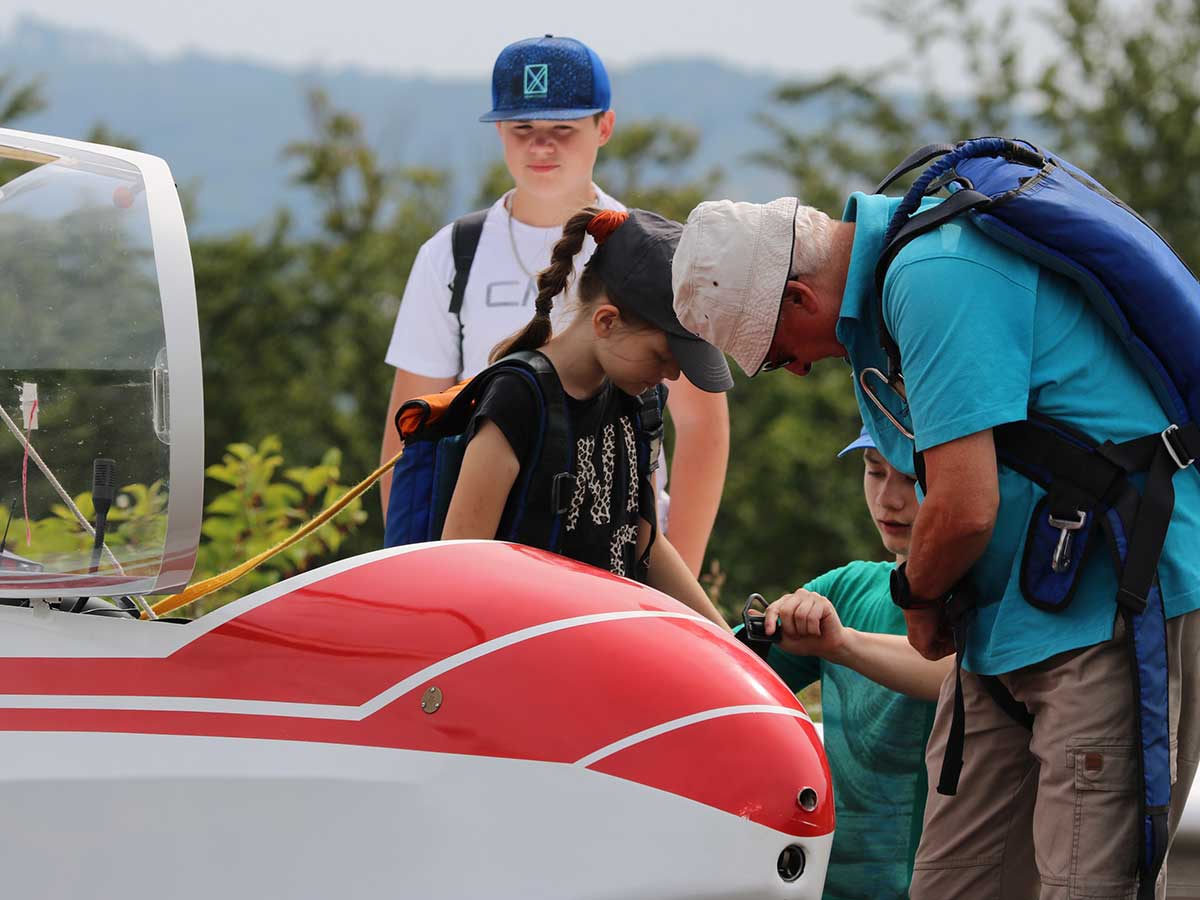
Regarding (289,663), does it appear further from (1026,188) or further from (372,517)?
(372,517)

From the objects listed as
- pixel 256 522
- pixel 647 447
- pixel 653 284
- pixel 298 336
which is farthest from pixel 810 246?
pixel 298 336

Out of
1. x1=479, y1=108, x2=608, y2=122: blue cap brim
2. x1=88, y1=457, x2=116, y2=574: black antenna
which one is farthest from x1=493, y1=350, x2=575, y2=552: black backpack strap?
x1=479, y1=108, x2=608, y2=122: blue cap brim

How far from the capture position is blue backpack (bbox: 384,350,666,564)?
291 cm

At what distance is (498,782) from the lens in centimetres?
210

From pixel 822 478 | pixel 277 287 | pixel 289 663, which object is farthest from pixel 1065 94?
pixel 289 663

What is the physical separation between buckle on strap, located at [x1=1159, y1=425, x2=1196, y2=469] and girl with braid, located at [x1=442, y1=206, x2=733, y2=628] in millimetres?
983

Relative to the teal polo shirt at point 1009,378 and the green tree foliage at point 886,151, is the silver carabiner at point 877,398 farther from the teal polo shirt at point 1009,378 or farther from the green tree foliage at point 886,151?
the green tree foliage at point 886,151

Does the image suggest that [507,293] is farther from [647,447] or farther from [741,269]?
[741,269]

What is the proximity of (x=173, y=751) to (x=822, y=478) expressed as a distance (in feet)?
78.6

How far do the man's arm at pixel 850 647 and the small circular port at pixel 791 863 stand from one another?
0.87 metres

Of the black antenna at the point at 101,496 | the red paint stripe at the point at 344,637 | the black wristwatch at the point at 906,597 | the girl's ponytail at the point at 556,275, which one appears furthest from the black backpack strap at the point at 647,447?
the black antenna at the point at 101,496

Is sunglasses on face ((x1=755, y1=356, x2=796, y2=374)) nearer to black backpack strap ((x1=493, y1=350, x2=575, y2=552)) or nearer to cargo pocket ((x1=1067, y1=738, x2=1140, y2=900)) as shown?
black backpack strap ((x1=493, y1=350, x2=575, y2=552))

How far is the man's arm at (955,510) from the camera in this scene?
2.34 m

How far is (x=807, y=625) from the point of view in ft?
9.94
